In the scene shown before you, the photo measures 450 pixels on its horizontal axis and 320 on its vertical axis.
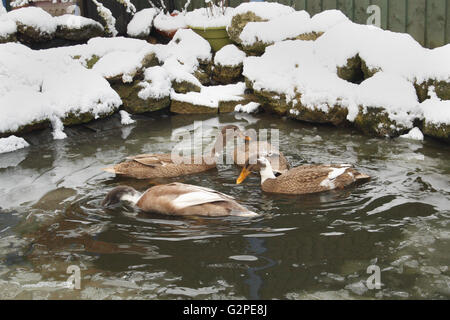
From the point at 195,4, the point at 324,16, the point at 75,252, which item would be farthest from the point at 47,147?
the point at 195,4

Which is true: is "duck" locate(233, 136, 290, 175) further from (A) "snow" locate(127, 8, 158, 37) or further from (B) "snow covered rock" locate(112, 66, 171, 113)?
(A) "snow" locate(127, 8, 158, 37)

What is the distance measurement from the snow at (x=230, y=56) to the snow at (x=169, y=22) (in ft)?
5.47

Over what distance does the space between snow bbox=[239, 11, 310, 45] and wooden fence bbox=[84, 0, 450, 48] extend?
915 millimetres

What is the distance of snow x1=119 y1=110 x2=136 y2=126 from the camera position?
892 centimetres

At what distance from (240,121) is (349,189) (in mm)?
3583

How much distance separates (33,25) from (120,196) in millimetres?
5934

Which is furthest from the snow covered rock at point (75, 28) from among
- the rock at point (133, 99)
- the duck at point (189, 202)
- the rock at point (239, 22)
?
the duck at point (189, 202)

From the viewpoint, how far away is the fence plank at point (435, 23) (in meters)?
8.77

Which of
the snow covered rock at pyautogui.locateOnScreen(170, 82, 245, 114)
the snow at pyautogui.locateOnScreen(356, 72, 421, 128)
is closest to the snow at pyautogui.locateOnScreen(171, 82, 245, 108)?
the snow covered rock at pyautogui.locateOnScreen(170, 82, 245, 114)

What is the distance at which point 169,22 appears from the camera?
465 inches

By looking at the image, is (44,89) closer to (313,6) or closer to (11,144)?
(11,144)

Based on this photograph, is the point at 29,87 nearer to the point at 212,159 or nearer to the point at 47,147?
the point at 47,147

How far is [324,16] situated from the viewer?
9461 millimetres
